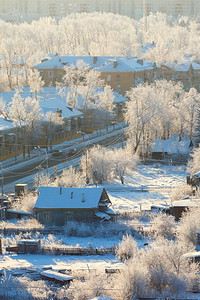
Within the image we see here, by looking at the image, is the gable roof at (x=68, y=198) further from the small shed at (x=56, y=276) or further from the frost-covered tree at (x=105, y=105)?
the frost-covered tree at (x=105, y=105)

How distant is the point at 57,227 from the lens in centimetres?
2869

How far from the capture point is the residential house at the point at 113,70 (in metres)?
72.4

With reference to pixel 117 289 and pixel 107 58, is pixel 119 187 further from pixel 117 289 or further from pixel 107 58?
pixel 107 58

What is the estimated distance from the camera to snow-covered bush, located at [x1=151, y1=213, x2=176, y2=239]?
84.7 ft

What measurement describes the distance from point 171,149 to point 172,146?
1.13 feet

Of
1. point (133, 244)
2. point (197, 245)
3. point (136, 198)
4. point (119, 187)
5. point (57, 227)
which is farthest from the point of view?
point (119, 187)

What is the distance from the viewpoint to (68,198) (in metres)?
30.0

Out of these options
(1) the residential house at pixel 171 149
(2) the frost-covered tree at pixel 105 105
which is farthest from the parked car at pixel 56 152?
(2) the frost-covered tree at pixel 105 105

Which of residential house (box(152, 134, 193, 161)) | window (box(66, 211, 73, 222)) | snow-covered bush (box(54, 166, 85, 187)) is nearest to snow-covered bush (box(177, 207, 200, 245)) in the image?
window (box(66, 211, 73, 222))

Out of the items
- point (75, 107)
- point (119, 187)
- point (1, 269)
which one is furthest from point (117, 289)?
point (75, 107)

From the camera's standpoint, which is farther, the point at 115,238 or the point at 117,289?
the point at 115,238

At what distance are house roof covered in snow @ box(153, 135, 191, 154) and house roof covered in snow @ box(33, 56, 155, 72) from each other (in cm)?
2688

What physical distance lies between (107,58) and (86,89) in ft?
63.3

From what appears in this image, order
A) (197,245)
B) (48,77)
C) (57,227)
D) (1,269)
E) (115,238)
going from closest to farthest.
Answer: (1,269) < (197,245) < (115,238) < (57,227) < (48,77)
